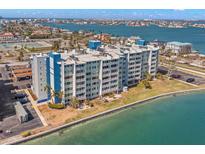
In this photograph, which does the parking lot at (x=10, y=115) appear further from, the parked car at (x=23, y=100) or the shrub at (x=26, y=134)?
the shrub at (x=26, y=134)

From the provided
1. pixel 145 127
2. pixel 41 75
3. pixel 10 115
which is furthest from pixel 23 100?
Answer: pixel 145 127

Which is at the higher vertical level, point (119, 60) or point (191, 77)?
point (119, 60)

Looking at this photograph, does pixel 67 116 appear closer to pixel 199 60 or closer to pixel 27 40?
pixel 199 60

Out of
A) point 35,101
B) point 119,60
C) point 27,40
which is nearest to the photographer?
point 35,101

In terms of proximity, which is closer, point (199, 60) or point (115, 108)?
point (115, 108)

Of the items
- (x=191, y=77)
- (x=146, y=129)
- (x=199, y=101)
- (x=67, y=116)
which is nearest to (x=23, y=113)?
(x=67, y=116)

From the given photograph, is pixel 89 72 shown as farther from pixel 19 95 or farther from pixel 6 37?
pixel 6 37

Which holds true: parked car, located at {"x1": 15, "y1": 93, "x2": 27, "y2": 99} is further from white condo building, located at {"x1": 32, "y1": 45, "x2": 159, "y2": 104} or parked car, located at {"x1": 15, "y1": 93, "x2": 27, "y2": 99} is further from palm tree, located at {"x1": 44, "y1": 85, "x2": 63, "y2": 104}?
palm tree, located at {"x1": 44, "y1": 85, "x2": 63, "y2": 104}
